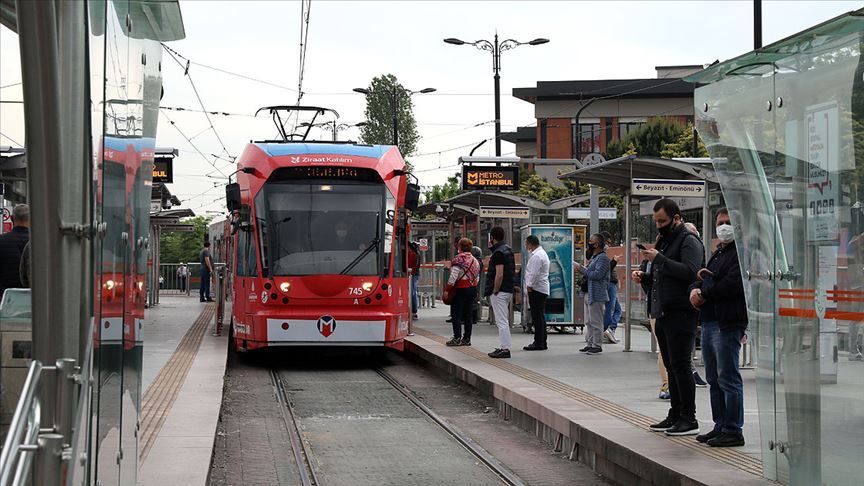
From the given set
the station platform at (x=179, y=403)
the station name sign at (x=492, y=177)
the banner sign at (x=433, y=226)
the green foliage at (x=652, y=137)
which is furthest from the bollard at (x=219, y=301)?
the green foliage at (x=652, y=137)

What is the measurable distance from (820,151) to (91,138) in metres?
4.14

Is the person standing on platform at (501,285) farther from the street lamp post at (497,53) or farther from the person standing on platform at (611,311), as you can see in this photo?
the street lamp post at (497,53)

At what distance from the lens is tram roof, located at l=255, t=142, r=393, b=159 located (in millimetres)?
16766

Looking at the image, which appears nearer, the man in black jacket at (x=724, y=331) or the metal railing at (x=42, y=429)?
the metal railing at (x=42, y=429)

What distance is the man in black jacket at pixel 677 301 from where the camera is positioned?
8.73 meters

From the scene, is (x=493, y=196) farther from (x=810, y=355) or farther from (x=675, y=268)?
(x=810, y=355)

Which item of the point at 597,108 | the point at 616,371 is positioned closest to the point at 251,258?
the point at 616,371

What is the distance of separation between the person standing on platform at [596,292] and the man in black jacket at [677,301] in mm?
7632

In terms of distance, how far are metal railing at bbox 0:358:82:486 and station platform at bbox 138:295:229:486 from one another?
4037 mm

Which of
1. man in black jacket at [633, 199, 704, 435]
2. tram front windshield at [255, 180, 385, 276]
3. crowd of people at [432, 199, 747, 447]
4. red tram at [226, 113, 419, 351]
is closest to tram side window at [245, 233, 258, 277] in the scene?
red tram at [226, 113, 419, 351]

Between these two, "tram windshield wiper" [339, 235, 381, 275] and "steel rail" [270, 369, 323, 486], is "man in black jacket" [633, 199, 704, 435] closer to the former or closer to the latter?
"steel rail" [270, 369, 323, 486]

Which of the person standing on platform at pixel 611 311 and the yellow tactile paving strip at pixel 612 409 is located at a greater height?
the person standing on platform at pixel 611 311

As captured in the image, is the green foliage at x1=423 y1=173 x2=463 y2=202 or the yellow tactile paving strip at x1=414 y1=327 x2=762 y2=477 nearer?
the yellow tactile paving strip at x1=414 y1=327 x2=762 y2=477

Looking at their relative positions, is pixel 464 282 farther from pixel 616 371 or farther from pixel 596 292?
pixel 616 371
